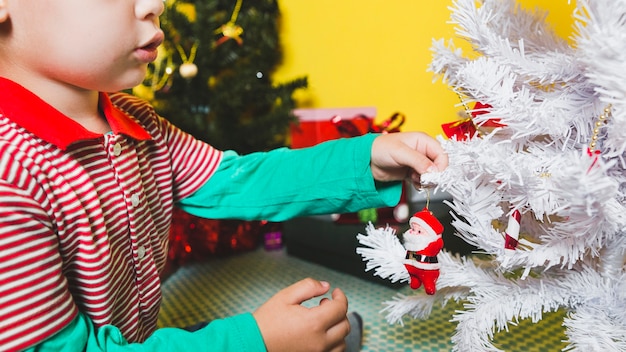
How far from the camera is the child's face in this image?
1.61 feet

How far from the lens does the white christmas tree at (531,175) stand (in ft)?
1.41

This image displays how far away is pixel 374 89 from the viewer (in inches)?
42.8

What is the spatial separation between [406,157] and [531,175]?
0.18m

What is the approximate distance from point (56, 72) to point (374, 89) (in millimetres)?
695

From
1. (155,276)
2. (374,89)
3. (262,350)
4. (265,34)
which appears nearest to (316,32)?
(265,34)

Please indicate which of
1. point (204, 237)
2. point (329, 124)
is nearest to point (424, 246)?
point (329, 124)

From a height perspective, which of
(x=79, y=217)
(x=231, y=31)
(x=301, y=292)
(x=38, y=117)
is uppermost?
(x=231, y=31)

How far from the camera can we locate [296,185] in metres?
0.71

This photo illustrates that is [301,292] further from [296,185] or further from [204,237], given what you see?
[204,237]

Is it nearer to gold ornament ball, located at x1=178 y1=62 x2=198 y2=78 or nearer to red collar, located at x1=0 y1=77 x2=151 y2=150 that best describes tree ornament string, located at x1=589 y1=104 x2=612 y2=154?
red collar, located at x1=0 y1=77 x2=151 y2=150

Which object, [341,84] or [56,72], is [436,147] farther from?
[341,84]

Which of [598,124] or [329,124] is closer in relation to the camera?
[598,124]

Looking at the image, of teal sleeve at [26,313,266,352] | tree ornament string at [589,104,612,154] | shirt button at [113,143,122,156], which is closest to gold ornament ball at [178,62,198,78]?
shirt button at [113,143,122,156]

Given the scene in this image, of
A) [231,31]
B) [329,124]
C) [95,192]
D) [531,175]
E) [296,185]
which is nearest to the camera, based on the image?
[531,175]
